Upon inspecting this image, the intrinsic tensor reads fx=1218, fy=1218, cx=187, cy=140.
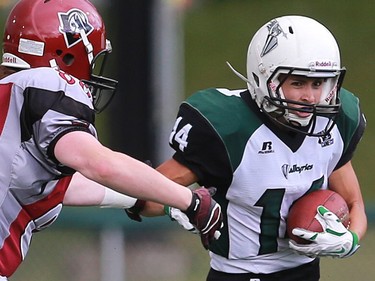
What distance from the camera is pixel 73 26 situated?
4.23 meters

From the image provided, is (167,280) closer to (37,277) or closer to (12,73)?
(37,277)

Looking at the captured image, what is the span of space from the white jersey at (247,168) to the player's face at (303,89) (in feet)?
0.45

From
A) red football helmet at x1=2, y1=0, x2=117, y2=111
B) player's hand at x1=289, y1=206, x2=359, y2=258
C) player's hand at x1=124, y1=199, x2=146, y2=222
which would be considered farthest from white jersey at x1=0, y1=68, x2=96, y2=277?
player's hand at x1=289, y1=206, x2=359, y2=258

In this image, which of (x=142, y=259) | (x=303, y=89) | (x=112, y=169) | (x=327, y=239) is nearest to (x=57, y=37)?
(x=112, y=169)

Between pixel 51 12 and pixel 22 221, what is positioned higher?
pixel 51 12

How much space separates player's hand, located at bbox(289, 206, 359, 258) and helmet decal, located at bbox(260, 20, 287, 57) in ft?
2.17

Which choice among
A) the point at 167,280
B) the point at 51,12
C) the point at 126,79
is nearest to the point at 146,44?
the point at 126,79

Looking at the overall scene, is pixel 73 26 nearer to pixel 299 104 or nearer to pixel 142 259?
→ pixel 299 104

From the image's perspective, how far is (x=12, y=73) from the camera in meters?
4.28

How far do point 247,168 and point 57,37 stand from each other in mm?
966

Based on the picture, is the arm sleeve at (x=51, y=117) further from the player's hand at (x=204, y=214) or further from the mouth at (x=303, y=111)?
the mouth at (x=303, y=111)

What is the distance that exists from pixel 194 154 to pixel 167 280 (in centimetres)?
228

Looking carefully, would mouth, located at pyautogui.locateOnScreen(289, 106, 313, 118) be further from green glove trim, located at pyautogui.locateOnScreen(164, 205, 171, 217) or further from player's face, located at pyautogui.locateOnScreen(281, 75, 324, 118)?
green glove trim, located at pyautogui.locateOnScreen(164, 205, 171, 217)

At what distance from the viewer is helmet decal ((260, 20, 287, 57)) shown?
15.9 feet
